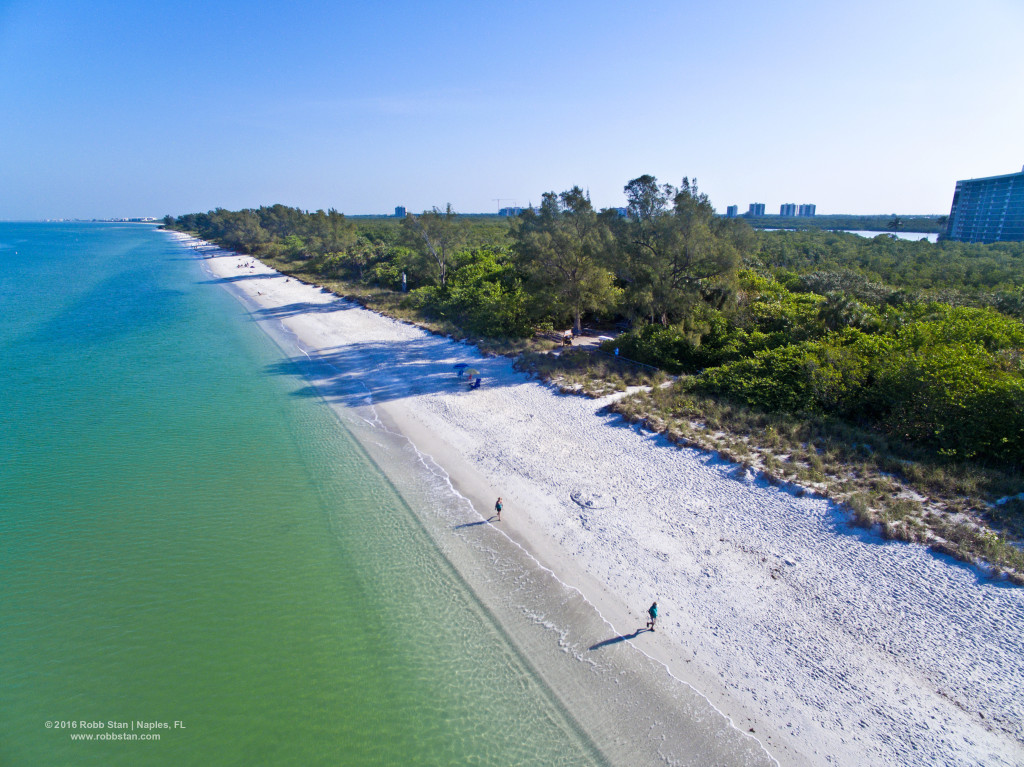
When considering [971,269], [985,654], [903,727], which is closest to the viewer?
[903,727]

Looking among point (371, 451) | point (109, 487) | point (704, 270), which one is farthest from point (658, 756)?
point (704, 270)

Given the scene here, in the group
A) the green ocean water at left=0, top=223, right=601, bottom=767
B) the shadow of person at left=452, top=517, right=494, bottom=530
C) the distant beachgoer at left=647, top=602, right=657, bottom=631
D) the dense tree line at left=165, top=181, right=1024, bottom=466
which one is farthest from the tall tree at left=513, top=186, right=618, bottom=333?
the distant beachgoer at left=647, top=602, right=657, bottom=631

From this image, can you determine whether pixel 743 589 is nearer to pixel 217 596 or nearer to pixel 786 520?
pixel 786 520

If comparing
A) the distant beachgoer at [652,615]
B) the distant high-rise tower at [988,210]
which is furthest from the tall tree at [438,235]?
the distant high-rise tower at [988,210]

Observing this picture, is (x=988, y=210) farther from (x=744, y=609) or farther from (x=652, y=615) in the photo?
(x=652, y=615)

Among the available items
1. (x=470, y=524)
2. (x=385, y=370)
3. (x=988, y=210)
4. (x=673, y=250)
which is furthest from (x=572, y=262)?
(x=988, y=210)

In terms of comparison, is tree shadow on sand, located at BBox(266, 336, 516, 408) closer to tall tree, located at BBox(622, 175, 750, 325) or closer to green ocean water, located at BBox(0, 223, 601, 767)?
green ocean water, located at BBox(0, 223, 601, 767)
